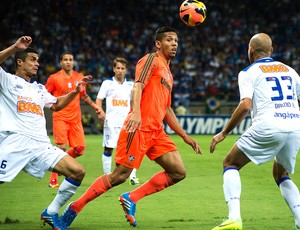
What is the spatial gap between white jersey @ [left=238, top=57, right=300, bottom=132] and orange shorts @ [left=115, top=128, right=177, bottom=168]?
1.37 metres

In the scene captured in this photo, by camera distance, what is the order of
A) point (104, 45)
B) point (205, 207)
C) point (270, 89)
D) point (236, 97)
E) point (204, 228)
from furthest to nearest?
point (104, 45)
point (236, 97)
point (205, 207)
point (204, 228)
point (270, 89)

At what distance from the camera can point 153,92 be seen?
8.18 metres

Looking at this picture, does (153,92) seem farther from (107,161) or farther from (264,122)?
(107,161)

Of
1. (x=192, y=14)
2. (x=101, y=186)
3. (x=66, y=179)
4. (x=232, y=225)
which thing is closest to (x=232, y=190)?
(x=232, y=225)

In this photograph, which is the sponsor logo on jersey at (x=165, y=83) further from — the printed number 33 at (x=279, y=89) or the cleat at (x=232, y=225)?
the cleat at (x=232, y=225)

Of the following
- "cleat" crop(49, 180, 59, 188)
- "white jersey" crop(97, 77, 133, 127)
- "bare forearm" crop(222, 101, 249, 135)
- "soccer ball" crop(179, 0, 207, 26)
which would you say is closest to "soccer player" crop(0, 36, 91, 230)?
"bare forearm" crop(222, 101, 249, 135)

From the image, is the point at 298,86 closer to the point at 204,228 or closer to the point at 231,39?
the point at 204,228

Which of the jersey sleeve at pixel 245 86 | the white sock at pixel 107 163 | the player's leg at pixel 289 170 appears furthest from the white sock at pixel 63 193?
the white sock at pixel 107 163

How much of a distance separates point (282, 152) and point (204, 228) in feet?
4.42

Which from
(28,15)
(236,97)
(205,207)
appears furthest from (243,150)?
(28,15)

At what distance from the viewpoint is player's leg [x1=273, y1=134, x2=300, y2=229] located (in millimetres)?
7277

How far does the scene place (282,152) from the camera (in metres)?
7.35

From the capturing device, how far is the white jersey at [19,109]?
25.3 feet

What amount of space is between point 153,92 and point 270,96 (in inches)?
62.9
